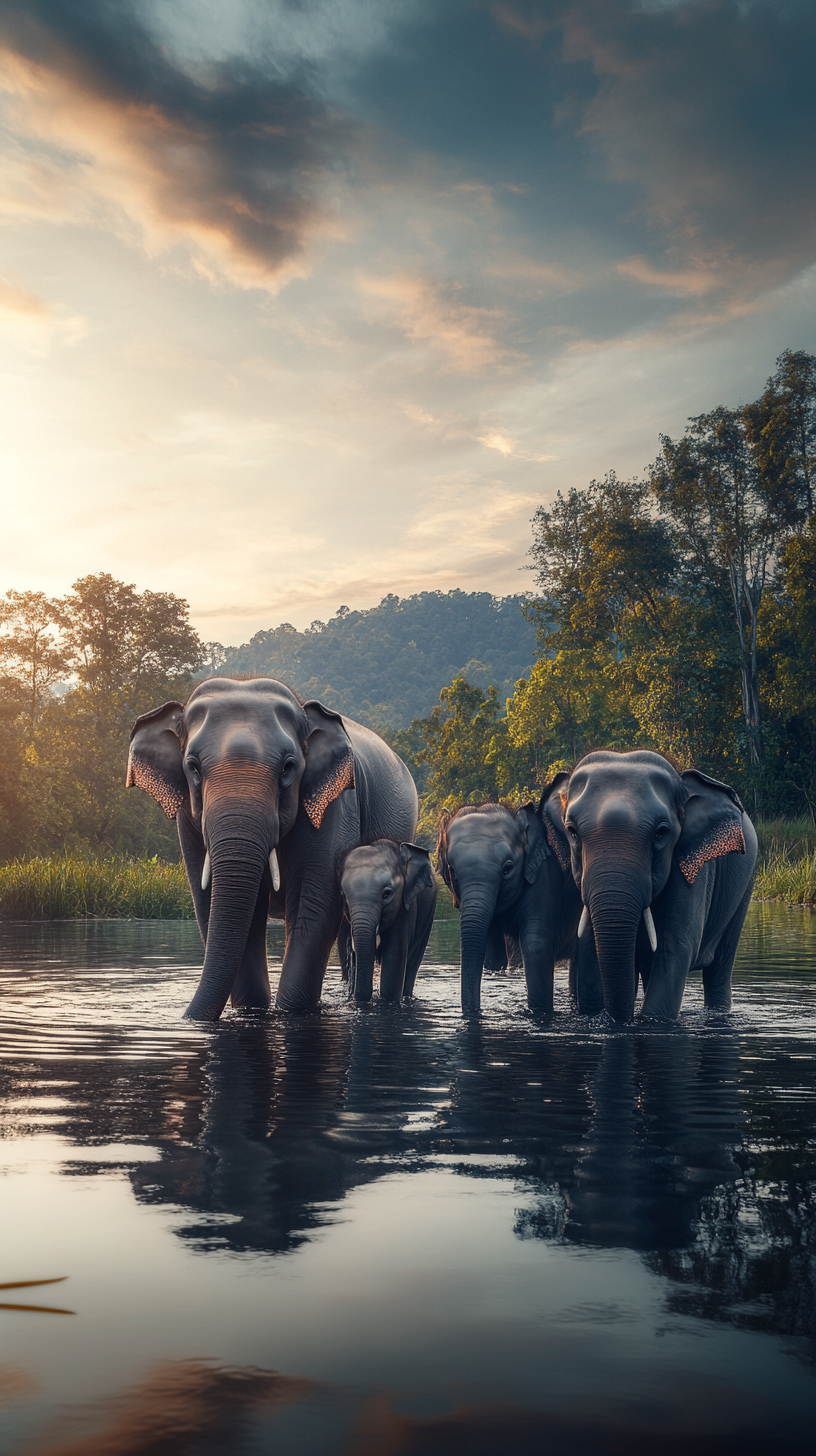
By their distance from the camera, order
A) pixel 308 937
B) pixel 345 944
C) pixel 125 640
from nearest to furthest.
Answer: pixel 308 937
pixel 345 944
pixel 125 640

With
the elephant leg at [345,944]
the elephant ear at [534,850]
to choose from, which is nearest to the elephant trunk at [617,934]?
the elephant ear at [534,850]

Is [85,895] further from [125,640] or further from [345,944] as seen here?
[125,640]

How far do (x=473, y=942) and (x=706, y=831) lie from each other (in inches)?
87.1

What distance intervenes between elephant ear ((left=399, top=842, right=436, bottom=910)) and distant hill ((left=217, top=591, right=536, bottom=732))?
381 feet

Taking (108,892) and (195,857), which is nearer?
(195,857)

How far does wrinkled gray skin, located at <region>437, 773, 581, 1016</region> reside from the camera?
10.2 m

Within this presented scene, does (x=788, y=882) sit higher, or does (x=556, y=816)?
(x=556, y=816)

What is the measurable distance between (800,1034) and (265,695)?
4.48 metres

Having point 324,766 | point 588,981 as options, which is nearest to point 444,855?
point 588,981

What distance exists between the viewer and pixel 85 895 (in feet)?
87.0

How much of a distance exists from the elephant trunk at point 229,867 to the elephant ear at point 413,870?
249 centimetres

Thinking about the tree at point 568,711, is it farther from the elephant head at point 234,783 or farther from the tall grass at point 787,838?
the elephant head at point 234,783

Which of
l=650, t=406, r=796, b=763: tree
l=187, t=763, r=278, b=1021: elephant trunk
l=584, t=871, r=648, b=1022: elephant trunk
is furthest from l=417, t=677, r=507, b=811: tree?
l=187, t=763, r=278, b=1021: elephant trunk

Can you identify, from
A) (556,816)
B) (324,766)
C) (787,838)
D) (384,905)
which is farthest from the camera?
(787,838)
